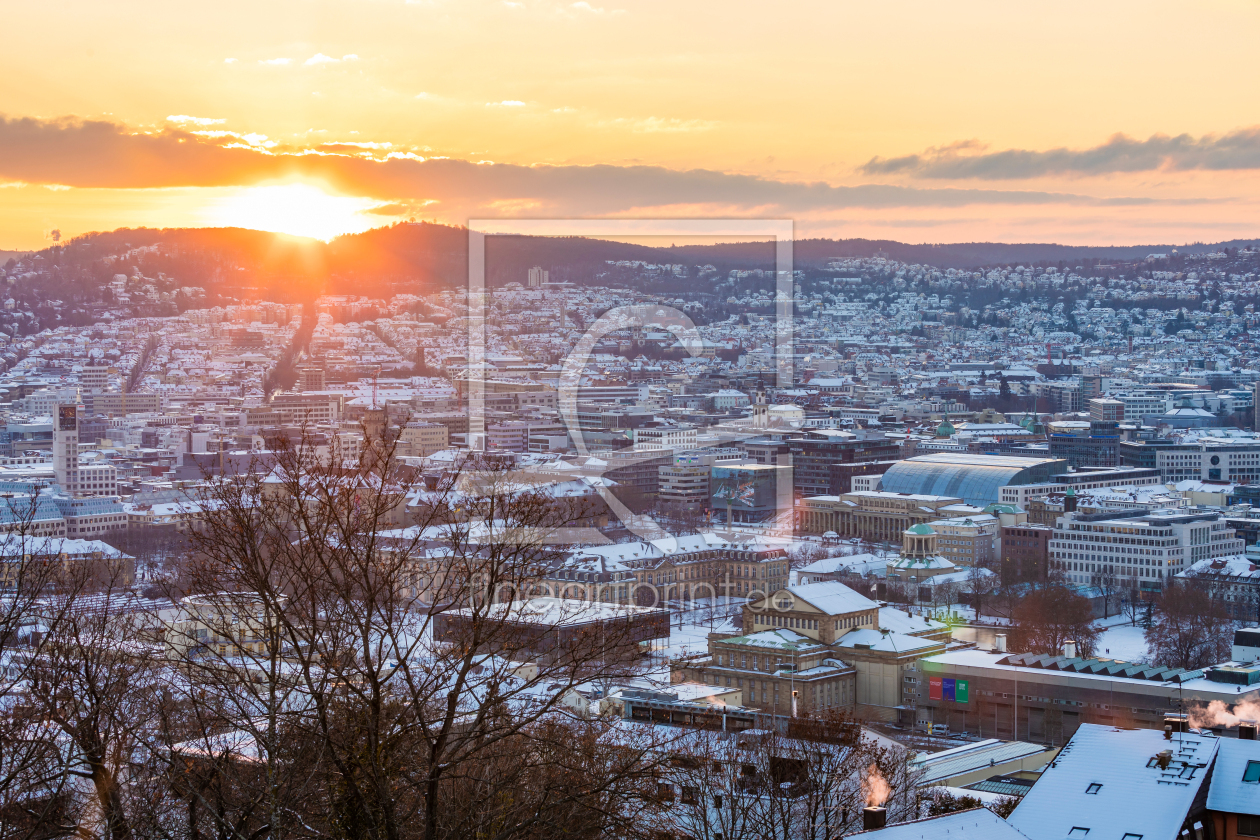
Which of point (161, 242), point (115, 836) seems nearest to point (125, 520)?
point (115, 836)

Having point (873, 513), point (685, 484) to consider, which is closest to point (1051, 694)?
point (873, 513)

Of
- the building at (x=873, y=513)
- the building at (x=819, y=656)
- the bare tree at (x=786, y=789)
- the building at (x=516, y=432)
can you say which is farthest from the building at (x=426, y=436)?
the bare tree at (x=786, y=789)

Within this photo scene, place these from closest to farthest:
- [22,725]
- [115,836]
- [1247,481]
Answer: [115,836]
[22,725]
[1247,481]

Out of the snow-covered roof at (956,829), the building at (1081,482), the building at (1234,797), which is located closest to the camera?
the snow-covered roof at (956,829)

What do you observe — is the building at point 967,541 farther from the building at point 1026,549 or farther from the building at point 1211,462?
the building at point 1211,462

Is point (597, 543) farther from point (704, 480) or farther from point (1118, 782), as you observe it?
point (1118, 782)

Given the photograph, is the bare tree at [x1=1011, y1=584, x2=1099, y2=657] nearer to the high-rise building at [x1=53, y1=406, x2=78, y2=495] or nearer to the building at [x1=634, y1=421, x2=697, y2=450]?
the building at [x1=634, y1=421, x2=697, y2=450]

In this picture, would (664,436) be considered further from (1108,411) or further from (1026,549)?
(1108,411)
